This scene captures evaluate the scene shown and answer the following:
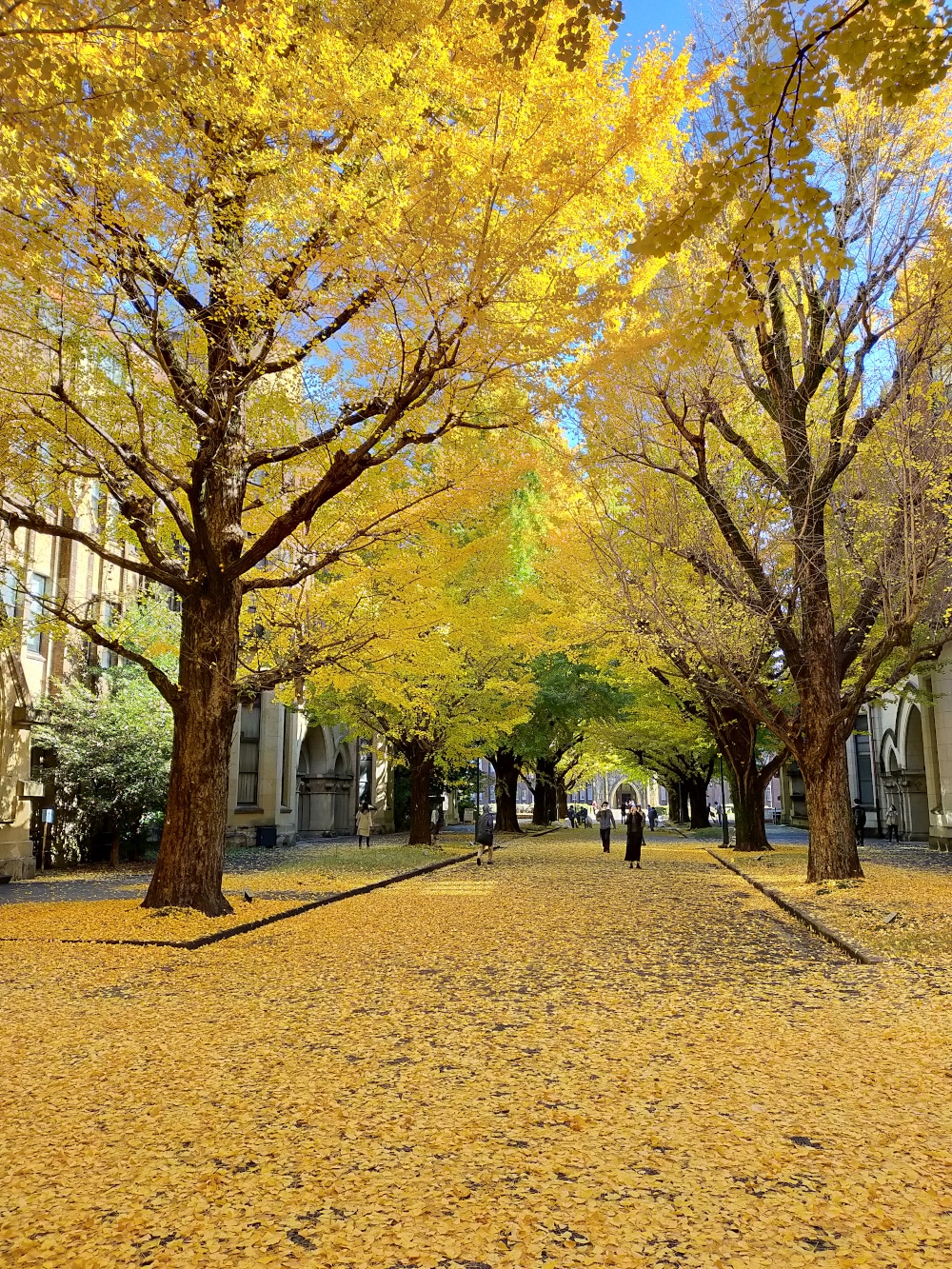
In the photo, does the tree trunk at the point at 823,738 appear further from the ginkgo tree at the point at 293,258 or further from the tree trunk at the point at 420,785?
the tree trunk at the point at 420,785

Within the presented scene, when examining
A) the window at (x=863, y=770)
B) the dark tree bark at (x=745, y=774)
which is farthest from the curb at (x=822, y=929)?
the window at (x=863, y=770)

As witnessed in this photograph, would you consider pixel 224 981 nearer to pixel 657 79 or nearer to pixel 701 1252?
pixel 701 1252

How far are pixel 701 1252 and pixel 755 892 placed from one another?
13.6 m

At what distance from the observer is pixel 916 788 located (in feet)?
118

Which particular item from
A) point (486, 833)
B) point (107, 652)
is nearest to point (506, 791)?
point (486, 833)

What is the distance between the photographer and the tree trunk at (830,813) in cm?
1573

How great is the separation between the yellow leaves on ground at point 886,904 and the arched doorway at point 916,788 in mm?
16813

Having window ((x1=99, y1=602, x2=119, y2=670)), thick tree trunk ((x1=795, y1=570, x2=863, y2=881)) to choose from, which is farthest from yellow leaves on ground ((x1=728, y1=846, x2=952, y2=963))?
window ((x1=99, y1=602, x2=119, y2=670))

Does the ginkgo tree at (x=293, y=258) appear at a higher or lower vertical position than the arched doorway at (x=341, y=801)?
higher

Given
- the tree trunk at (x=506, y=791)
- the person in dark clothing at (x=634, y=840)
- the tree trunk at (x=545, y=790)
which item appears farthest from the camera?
the tree trunk at (x=545, y=790)

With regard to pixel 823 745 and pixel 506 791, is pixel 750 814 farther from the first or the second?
pixel 506 791

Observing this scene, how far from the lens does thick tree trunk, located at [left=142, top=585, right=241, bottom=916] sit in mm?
12234

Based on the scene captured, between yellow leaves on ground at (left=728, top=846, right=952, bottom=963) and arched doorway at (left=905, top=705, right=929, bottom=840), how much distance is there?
662 inches

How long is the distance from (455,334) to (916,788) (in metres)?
32.4
